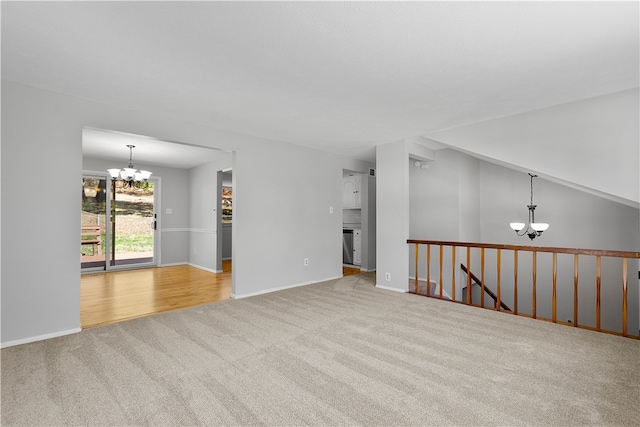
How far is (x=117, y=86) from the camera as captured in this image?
275 cm

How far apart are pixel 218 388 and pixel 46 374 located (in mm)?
1311

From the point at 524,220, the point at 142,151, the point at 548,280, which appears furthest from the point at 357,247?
the point at 142,151

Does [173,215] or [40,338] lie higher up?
[173,215]

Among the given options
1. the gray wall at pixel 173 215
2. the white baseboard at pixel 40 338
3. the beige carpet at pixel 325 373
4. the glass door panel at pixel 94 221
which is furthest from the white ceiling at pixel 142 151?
the beige carpet at pixel 325 373

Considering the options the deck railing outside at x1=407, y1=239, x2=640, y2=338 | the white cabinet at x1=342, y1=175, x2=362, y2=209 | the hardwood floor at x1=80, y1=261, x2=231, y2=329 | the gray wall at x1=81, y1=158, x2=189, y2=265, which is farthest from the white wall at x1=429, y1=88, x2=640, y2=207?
the gray wall at x1=81, y1=158, x2=189, y2=265

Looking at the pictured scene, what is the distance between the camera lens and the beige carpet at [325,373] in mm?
1732

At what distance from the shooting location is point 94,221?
625 cm

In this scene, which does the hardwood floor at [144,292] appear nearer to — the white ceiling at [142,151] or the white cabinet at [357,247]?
the white cabinet at [357,247]

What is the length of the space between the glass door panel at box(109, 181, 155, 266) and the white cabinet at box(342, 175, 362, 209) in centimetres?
448

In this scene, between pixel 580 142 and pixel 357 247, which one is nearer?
pixel 580 142

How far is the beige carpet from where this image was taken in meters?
1.73

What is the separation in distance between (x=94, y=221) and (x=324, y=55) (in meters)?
6.36

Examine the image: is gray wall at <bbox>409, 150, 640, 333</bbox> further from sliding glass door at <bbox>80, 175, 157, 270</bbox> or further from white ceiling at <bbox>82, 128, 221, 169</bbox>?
sliding glass door at <bbox>80, 175, 157, 270</bbox>

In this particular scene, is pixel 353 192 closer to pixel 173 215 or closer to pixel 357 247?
pixel 357 247
